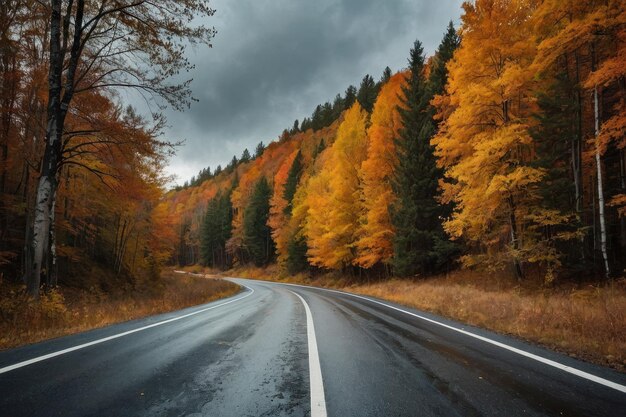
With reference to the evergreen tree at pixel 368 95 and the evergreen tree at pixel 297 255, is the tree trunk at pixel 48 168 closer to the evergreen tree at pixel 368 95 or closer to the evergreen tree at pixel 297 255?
the evergreen tree at pixel 297 255

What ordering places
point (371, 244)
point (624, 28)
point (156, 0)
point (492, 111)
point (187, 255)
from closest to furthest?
point (156, 0) → point (624, 28) → point (492, 111) → point (371, 244) → point (187, 255)

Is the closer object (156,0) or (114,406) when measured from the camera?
(114,406)

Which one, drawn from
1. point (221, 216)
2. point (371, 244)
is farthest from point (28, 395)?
point (221, 216)

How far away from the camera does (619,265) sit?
41.5 ft

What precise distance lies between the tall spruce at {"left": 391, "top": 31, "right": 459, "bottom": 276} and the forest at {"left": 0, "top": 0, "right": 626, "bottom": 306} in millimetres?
107

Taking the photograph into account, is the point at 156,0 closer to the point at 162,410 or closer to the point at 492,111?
the point at 162,410

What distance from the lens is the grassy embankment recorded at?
594cm

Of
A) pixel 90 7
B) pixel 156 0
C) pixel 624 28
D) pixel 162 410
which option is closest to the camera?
pixel 162 410

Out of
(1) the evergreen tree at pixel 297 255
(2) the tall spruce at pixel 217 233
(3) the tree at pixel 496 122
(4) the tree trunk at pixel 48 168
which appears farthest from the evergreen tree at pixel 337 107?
(4) the tree trunk at pixel 48 168

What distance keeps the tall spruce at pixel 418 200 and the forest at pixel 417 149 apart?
11cm

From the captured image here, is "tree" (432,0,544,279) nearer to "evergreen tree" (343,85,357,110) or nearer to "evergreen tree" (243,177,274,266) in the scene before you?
"evergreen tree" (243,177,274,266)

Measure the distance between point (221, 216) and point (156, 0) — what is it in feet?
220

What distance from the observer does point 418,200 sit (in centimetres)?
2053

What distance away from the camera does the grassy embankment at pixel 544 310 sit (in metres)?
5.94
